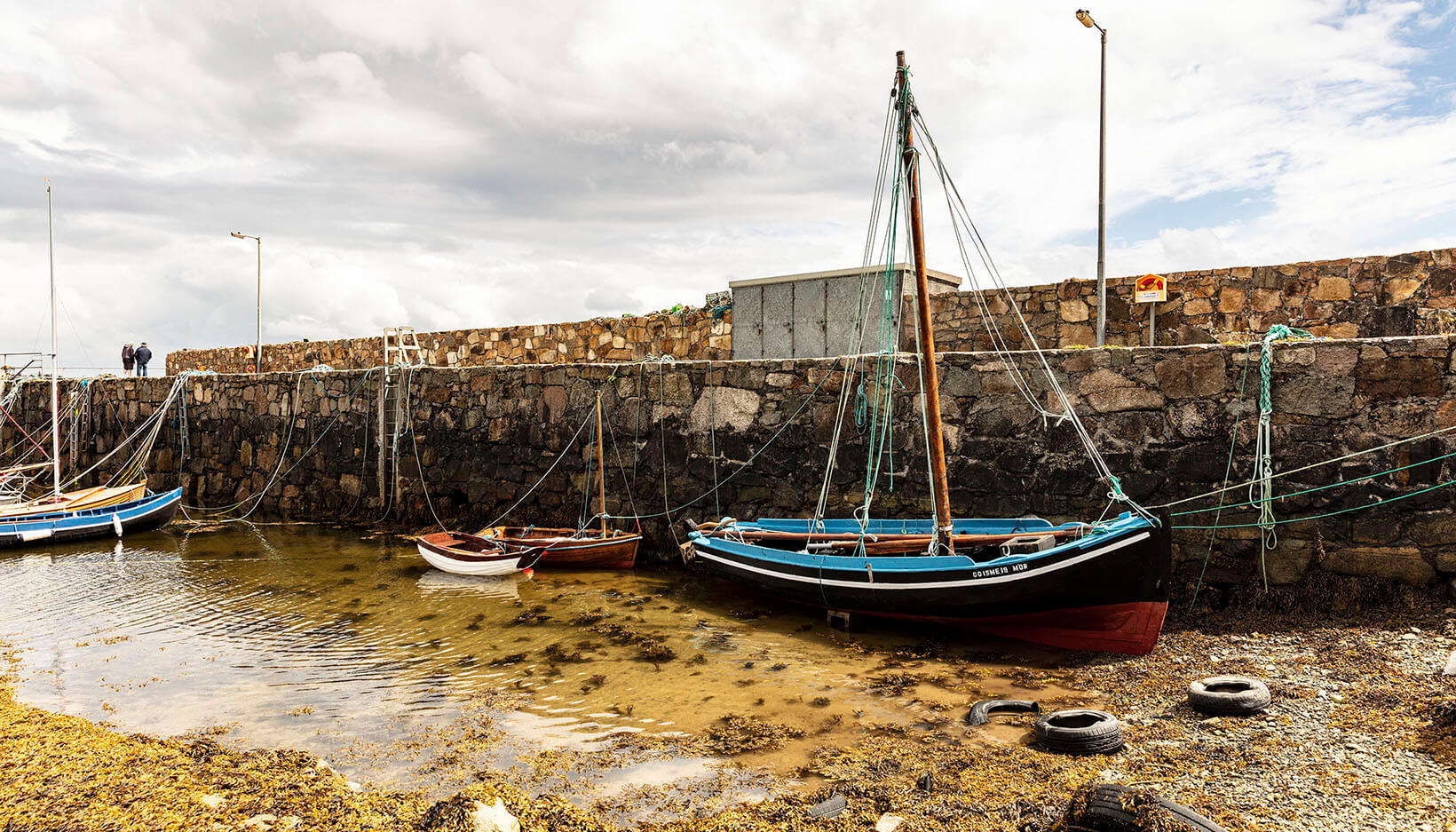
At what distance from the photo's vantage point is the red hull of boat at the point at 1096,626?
22.7 ft

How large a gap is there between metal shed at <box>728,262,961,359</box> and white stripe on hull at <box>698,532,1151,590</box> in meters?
3.55

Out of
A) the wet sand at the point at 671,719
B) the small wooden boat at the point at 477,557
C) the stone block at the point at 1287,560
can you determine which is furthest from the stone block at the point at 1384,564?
the small wooden boat at the point at 477,557

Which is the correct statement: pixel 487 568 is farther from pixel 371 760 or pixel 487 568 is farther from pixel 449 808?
pixel 449 808

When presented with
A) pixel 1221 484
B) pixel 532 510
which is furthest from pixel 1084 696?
pixel 532 510

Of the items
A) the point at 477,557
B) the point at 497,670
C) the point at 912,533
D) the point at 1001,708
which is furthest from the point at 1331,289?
the point at 477,557

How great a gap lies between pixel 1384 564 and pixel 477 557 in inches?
366

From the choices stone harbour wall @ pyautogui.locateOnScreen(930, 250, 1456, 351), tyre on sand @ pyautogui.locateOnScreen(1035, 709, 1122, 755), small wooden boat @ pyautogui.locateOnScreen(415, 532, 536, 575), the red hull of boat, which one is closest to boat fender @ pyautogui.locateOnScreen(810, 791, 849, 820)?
tyre on sand @ pyautogui.locateOnScreen(1035, 709, 1122, 755)

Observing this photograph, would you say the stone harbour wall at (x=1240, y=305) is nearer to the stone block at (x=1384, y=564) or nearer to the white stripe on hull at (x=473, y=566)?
the stone block at (x=1384, y=564)

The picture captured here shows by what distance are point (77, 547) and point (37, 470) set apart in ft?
36.7

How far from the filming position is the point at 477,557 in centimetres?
1081

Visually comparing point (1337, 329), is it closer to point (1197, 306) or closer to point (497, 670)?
point (1197, 306)

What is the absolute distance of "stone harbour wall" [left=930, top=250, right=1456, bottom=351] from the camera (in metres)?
10.4

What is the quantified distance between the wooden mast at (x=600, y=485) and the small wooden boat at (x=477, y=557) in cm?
95

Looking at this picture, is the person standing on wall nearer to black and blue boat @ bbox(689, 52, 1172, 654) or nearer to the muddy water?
the muddy water
